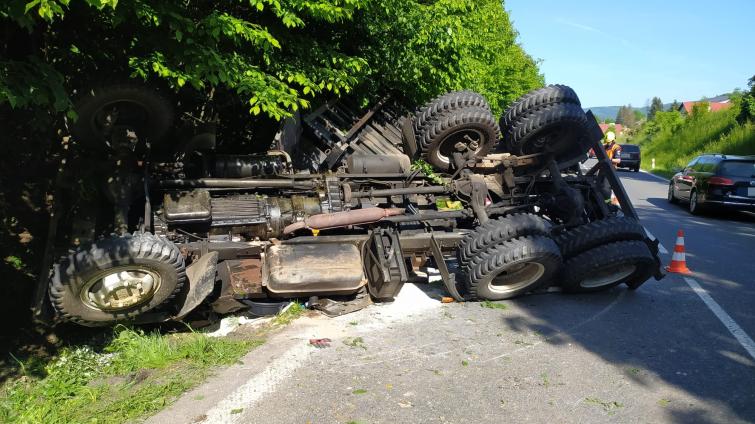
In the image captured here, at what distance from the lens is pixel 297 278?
5.57m

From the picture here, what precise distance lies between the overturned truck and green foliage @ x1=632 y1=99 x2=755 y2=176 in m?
25.7

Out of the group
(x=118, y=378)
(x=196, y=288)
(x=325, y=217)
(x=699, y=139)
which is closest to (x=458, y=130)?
(x=325, y=217)

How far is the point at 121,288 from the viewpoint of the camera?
4.81 metres

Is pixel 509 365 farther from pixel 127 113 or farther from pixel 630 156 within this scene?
pixel 630 156

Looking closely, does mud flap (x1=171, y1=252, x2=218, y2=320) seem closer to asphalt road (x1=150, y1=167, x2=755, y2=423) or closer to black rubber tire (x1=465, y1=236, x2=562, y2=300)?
asphalt road (x1=150, y1=167, x2=755, y2=423)

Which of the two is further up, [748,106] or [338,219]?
[748,106]

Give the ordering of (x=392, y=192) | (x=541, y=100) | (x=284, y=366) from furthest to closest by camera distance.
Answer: (x=541, y=100) → (x=392, y=192) → (x=284, y=366)

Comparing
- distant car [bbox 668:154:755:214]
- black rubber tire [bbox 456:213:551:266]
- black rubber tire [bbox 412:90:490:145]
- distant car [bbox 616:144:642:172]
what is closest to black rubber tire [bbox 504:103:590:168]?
black rubber tire [bbox 412:90:490:145]

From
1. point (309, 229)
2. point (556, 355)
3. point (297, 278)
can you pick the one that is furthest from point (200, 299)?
point (556, 355)

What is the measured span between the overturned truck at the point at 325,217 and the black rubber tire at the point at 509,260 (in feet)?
0.05

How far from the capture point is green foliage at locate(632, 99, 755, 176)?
96.3 ft

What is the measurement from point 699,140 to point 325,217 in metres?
37.2

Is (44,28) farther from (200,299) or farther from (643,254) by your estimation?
(643,254)

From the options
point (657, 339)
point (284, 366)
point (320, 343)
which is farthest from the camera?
point (657, 339)
